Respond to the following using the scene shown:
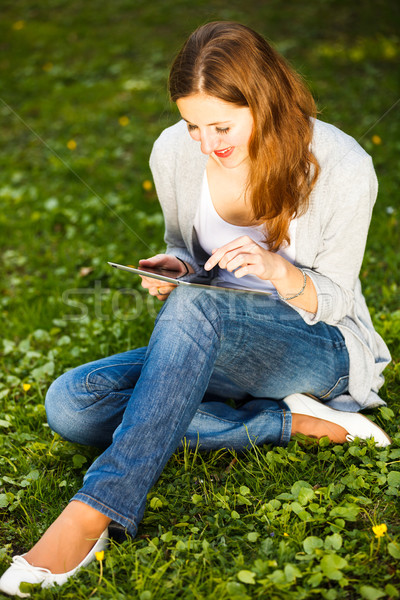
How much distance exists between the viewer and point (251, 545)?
1522 mm

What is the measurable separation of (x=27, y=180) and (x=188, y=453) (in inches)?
105

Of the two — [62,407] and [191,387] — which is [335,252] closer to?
[191,387]

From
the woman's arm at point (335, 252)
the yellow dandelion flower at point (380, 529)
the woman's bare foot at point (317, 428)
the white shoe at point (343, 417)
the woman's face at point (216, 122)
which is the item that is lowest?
the woman's bare foot at point (317, 428)

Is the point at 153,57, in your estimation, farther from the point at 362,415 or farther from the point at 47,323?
the point at 362,415

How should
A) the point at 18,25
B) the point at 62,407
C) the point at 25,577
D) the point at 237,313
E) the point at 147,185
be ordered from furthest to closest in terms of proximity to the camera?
the point at 18,25, the point at 147,185, the point at 62,407, the point at 237,313, the point at 25,577

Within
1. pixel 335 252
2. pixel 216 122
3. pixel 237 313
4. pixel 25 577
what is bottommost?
pixel 25 577

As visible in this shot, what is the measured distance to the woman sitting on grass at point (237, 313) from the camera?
1.51m

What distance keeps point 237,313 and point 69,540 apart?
0.71 m

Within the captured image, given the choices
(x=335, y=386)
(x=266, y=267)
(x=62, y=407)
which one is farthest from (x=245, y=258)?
(x=62, y=407)

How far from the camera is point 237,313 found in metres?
1.67

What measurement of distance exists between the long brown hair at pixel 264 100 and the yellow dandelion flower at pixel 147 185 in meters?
1.72

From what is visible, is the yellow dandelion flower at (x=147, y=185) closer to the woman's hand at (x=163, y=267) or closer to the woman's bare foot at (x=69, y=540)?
the woman's hand at (x=163, y=267)

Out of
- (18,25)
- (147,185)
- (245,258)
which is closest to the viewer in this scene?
(245,258)

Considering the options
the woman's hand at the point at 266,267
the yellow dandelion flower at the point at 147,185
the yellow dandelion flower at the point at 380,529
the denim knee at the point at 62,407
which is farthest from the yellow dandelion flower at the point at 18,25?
the yellow dandelion flower at the point at 380,529
